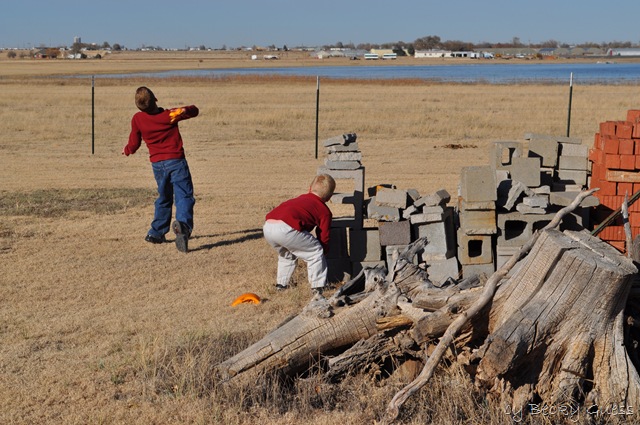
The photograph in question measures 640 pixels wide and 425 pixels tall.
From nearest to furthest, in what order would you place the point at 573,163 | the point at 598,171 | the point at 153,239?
the point at 598,171
the point at 573,163
the point at 153,239

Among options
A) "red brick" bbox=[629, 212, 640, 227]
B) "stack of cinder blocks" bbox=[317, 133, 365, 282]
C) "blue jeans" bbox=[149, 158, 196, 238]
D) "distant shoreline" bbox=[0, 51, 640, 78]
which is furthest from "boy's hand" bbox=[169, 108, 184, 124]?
"distant shoreline" bbox=[0, 51, 640, 78]

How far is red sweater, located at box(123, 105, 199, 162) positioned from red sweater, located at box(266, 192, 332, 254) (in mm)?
2636

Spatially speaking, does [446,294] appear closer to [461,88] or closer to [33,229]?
[33,229]

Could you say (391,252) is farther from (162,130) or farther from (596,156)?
(162,130)

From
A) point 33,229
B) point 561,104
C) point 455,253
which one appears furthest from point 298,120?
point 455,253

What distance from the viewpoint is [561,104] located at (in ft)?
111

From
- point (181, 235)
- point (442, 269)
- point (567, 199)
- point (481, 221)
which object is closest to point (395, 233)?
point (442, 269)

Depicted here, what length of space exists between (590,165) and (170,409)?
6.29 m

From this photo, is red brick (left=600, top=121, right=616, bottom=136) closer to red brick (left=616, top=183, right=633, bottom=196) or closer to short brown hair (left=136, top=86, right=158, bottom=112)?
red brick (left=616, top=183, right=633, bottom=196)

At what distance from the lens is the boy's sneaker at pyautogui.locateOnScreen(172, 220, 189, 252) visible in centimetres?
1020

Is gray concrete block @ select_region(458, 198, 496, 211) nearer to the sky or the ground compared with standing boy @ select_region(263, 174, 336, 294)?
nearer to the sky

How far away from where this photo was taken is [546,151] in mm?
9938

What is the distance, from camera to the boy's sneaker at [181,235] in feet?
33.5

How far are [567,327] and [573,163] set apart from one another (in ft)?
16.2
